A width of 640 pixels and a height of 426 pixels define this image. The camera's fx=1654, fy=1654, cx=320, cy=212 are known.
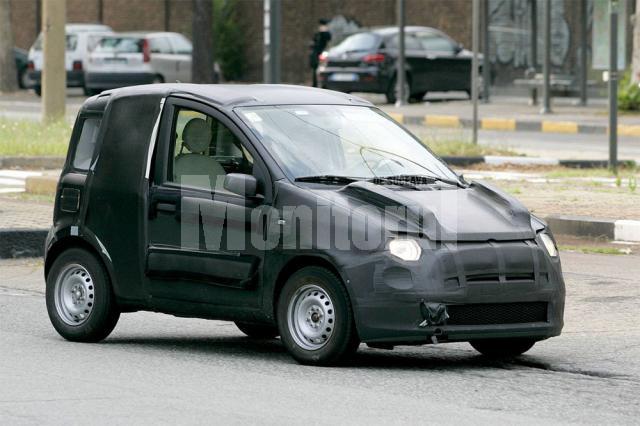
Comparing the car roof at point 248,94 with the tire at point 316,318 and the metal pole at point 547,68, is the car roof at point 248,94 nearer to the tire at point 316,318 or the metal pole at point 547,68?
the tire at point 316,318

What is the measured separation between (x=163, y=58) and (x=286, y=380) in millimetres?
33148

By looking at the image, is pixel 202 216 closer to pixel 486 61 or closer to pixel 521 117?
pixel 521 117

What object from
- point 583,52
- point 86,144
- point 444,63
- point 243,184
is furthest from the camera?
point 444,63

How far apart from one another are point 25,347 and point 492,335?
262cm

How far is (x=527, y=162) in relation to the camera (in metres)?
21.5

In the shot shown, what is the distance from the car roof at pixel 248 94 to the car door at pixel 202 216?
8 centimetres

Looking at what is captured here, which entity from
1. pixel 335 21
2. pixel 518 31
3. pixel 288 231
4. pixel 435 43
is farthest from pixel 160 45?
pixel 288 231

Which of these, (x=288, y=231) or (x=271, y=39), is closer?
(x=288, y=231)

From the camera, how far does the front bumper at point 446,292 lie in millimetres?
8164

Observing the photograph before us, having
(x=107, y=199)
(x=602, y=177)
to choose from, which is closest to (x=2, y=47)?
(x=602, y=177)

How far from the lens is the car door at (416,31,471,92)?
37.0 m

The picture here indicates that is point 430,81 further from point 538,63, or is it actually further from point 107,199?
point 107,199

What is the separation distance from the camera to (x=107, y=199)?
30.7 feet

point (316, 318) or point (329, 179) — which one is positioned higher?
point (329, 179)
